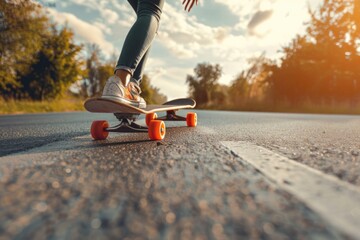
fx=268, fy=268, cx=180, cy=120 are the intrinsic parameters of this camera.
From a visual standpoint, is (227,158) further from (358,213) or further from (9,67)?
(9,67)

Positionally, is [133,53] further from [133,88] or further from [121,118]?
[121,118]

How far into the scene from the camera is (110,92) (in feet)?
6.42

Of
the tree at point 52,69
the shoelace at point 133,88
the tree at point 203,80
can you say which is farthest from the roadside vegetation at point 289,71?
the tree at point 203,80

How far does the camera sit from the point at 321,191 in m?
0.76

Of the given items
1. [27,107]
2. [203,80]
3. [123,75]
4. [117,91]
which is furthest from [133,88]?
[203,80]

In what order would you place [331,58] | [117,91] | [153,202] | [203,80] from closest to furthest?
1. [153,202]
2. [117,91]
3. [331,58]
4. [203,80]

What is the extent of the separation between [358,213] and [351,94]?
958 inches

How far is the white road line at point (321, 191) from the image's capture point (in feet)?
1.88

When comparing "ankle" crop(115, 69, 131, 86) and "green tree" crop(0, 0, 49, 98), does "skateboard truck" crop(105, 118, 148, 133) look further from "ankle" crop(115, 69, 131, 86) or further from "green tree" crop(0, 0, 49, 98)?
"green tree" crop(0, 0, 49, 98)

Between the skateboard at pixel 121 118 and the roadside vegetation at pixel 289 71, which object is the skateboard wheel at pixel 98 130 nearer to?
the skateboard at pixel 121 118

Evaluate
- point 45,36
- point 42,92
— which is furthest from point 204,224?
point 42,92

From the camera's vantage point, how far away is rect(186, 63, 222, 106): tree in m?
48.0

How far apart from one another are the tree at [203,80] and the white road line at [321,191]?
46664 millimetres

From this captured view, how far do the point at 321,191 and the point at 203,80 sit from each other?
162ft
